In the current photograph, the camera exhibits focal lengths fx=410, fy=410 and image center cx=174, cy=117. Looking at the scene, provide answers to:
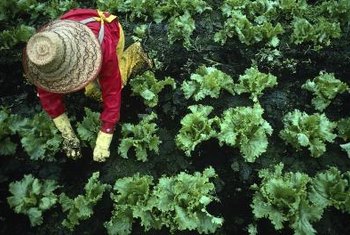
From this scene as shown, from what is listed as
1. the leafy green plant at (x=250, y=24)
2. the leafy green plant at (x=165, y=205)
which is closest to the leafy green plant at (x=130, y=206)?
the leafy green plant at (x=165, y=205)

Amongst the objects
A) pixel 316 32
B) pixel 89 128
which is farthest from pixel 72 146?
Answer: pixel 316 32

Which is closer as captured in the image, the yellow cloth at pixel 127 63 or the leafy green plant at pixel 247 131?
the leafy green plant at pixel 247 131

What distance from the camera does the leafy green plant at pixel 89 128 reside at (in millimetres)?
4410

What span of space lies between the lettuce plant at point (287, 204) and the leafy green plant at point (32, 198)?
2.04 meters

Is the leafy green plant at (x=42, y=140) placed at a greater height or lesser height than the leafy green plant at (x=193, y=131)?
lesser

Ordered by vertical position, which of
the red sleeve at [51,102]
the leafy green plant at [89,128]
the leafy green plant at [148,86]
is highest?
the red sleeve at [51,102]

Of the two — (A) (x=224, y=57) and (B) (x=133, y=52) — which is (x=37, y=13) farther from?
(A) (x=224, y=57)

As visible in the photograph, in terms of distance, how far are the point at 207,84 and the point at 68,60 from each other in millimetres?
2002

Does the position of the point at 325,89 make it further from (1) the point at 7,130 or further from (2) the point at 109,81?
(1) the point at 7,130

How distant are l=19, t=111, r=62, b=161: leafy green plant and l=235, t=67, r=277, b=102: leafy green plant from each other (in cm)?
227

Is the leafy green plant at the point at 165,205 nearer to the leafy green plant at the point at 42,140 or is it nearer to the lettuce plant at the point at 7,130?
the leafy green plant at the point at 42,140

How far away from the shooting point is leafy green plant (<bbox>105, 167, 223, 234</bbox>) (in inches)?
153

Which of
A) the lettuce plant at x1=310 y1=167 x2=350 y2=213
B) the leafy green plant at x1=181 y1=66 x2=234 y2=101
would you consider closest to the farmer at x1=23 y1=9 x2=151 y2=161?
the leafy green plant at x1=181 y1=66 x2=234 y2=101

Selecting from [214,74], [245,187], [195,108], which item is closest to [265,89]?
[214,74]
